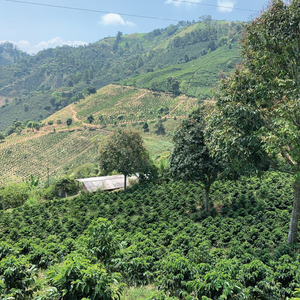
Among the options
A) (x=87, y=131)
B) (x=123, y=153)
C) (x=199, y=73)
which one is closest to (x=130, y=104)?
(x=87, y=131)

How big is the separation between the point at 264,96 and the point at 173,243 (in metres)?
6.99

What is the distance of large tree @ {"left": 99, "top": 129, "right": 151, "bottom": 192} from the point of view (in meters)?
23.2

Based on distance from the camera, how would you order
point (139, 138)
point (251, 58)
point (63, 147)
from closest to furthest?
1. point (251, 58)
2. point (139, 138)
3. point (63, 147)

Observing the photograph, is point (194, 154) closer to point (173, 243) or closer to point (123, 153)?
point (173, 243)

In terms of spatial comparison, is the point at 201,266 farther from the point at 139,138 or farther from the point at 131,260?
the point at 139,138

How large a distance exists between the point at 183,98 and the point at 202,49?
81.0 metres

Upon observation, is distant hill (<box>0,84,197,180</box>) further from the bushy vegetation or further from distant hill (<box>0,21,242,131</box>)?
the bushy vegetation

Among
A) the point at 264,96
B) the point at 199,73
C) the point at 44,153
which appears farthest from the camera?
the point at 199,73

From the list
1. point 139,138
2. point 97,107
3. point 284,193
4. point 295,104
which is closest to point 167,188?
point 139,138

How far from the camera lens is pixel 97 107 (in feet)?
355

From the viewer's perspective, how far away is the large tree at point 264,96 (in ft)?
28.6

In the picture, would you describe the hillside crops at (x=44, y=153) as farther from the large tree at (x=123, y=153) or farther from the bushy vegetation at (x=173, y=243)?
the bushy vegetation at (x=173, y=243)

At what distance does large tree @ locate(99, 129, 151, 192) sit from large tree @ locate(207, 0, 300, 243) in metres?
13.9

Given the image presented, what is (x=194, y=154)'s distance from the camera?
14.5 metres
